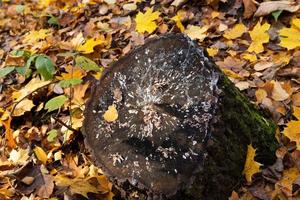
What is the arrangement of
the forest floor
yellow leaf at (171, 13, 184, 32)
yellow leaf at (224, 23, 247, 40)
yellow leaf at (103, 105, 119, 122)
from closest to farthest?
yellow leaf at (103, 105, 119, 122)
the forest floor
yellow leaf at (224, 23, 247, 40)
yellow leaf at (171, 13, 184, 32)

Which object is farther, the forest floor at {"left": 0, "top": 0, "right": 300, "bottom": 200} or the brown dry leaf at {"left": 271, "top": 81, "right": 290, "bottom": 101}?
the brown dry leaf at {"left": 271, "top": 81, "right": 290, "bottom": 101}

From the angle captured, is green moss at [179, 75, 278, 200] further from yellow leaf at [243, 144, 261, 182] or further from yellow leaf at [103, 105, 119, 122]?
yellow leaf at [103, 105, 119, 122]

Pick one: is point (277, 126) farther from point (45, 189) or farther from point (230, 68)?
point (45, 189)

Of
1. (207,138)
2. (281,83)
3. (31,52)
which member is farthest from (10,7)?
(207,138)

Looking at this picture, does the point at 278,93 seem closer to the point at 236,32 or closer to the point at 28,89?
the point at 236,32

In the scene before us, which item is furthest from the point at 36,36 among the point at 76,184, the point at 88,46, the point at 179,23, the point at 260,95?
the point at 260,95

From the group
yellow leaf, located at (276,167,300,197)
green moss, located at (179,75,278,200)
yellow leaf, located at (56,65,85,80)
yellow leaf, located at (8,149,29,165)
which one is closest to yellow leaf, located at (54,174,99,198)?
yellow leaf, located at (8,149,29,165)

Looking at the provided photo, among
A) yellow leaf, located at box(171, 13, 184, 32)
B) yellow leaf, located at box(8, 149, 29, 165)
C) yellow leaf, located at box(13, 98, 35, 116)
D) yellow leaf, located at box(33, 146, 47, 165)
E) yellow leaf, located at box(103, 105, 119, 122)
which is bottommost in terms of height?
yellow leaf, located at box(8, 149, 29, 165)

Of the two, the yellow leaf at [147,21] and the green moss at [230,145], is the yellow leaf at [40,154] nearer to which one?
the green moss at [230,145]
